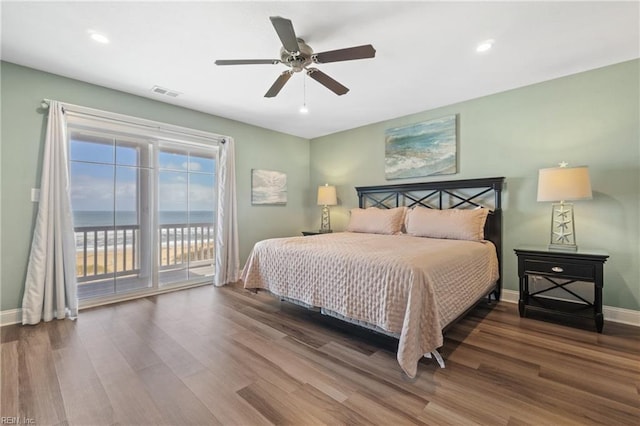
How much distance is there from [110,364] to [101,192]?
7.87 feet

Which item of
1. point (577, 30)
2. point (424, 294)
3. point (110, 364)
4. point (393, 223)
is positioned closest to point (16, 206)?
point (110, 364)

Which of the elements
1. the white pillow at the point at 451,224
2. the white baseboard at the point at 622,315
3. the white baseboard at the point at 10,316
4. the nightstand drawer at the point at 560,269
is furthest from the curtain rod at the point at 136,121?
the white baseboard at the point at 622,315

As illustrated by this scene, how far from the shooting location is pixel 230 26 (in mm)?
2199

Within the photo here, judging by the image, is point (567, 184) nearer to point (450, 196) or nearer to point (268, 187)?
point (450, 196)

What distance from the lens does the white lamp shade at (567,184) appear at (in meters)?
2.58

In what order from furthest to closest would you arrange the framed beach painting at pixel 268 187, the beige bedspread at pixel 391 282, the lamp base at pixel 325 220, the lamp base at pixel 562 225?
the lamp base at pixel 325 220 → the framed beach painting at pixel 268 187 → the lamp base at pixel 562 225 → the beige bedspread at pixel 391 282

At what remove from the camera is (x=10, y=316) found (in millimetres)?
2699

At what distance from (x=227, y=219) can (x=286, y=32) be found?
3.03m

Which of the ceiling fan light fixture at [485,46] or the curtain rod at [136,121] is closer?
the ceiling fan light fixture at [485,46]

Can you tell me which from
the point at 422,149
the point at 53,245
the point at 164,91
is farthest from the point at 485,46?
the point at 53,245

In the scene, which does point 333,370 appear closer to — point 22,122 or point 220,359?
point 220,359

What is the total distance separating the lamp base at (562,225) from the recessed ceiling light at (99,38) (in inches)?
187

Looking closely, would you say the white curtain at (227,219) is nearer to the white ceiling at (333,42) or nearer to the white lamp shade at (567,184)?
the white ceiling at (333,42)

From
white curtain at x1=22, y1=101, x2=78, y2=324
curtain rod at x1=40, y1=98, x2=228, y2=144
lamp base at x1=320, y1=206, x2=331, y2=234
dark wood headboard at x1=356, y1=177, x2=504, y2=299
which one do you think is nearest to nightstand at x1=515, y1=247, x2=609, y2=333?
dark wood headboard at x1=356, y1=177, x2=504, y2=299
